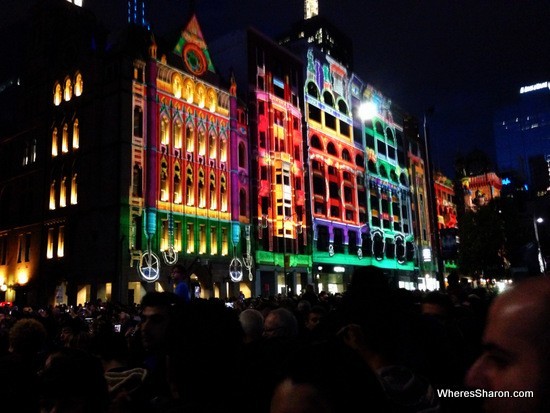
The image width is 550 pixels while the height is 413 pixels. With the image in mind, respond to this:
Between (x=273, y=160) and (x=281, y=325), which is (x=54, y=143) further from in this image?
(x=281, y=325)

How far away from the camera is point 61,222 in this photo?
40.0 metres

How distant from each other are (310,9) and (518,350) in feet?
442

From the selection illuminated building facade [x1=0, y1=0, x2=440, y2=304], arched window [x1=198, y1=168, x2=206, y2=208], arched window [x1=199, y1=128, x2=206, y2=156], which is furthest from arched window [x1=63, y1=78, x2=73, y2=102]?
arched window [x1=198, y1=168, x2=206, y2=208]

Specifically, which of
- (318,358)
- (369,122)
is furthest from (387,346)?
(369,122)

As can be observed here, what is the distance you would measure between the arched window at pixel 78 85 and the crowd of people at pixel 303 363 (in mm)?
38915

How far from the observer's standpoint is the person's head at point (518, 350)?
1.64 m

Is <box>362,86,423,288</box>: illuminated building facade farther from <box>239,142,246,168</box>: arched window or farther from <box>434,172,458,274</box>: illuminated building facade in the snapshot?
<box>239,142,246,168</box>: arched window

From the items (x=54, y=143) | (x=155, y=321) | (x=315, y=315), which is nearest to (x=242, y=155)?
(x=54, y=143)

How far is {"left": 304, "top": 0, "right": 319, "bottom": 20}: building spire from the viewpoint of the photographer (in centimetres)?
12481

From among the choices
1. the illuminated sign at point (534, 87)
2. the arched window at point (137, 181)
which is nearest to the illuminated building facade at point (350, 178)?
the arched window at point (137, 181)

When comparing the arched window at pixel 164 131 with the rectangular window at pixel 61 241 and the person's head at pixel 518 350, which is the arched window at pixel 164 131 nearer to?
the rectangular window at pixel 61 241

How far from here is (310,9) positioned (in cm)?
12619

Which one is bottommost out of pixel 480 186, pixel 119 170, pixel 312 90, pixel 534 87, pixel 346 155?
pixel 119 170

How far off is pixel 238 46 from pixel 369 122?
24462mm
